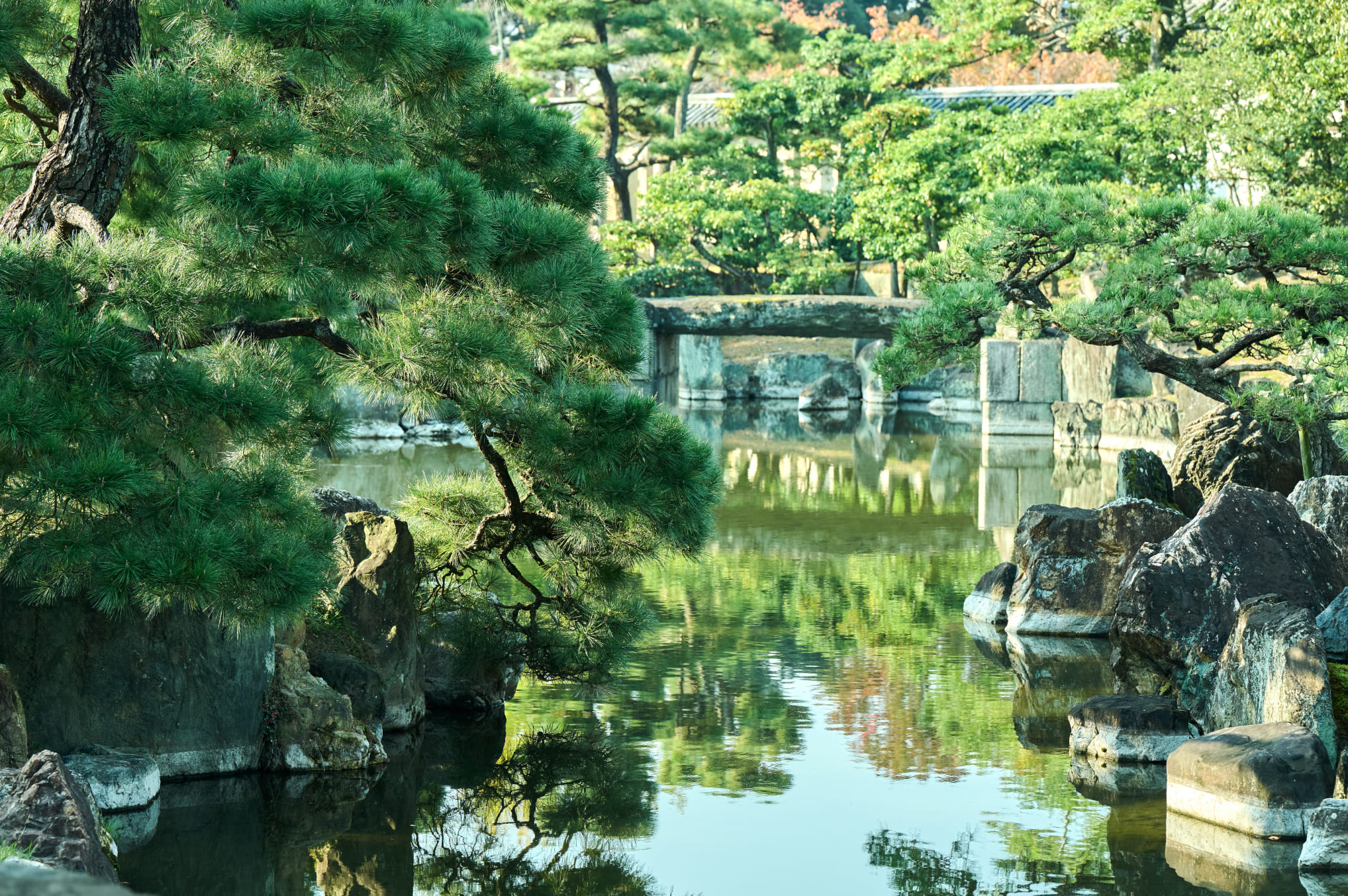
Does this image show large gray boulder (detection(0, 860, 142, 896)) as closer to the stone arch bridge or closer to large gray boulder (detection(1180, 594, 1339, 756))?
large gray boulder (detection(1180, 594, 1339, 756))

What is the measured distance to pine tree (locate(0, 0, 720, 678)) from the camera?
4520 mm

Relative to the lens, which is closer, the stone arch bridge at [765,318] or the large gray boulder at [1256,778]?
the large gray boulder at [1256,778]

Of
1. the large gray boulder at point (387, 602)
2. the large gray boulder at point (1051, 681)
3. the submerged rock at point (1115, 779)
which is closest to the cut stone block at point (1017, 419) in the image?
the large gray boulder at point (1051, 681)

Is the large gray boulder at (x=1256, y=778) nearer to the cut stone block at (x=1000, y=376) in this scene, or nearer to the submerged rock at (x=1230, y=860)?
the submerged rock at (x=1230, y=860)

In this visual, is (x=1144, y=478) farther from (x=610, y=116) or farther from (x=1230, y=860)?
(x=610, y=116)

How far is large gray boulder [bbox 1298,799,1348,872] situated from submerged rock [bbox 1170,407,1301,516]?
6.59 meters

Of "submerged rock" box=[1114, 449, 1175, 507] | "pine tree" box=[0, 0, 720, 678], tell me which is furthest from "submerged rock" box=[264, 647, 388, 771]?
"submerged rock" box=[1114, 449, 1175, 507]

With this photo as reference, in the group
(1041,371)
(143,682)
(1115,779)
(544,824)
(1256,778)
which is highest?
(1041,371)

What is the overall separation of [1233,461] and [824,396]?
15718 millimetres

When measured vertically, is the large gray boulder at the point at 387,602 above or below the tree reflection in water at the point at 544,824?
above

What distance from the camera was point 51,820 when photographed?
3.90 meters

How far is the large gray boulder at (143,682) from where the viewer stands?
5.55 m

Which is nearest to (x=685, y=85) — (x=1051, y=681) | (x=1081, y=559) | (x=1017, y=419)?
(x=1017, y=419)

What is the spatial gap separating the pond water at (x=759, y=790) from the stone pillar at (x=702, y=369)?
59.7 ft
